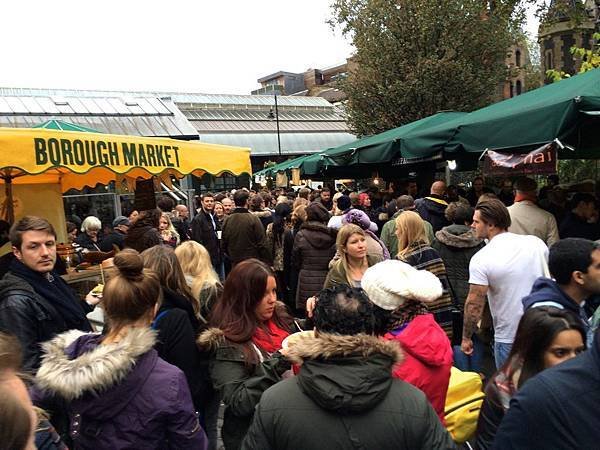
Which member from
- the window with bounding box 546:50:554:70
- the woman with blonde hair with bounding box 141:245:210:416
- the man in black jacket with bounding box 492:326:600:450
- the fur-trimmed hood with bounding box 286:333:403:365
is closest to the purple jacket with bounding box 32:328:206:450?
the woman with blonde hair with bounding box 141:245:210:416

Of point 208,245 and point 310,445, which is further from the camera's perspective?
point 208,245

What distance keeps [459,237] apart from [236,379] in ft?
10.1

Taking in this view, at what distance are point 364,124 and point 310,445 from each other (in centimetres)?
2146

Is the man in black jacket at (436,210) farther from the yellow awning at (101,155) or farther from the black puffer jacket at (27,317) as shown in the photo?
the black puffer jacket at (27,317)

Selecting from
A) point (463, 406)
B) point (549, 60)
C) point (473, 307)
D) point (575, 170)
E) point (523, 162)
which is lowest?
point (463, 406)

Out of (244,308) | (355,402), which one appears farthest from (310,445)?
(244,308)

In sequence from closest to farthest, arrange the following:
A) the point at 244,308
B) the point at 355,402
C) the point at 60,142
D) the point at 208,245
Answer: the point at 355,402
the point at 244,308
the point at 60,142
the point at 208,245

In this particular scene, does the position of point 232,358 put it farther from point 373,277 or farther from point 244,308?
point 373,277

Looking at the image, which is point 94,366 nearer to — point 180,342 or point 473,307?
point 180,342

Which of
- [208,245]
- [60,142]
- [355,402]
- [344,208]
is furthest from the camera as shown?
[344,208]

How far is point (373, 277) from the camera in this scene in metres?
2.59

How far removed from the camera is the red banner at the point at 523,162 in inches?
175

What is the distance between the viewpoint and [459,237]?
470cm

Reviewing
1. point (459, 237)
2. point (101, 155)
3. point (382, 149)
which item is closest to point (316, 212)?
point (459, 237)
